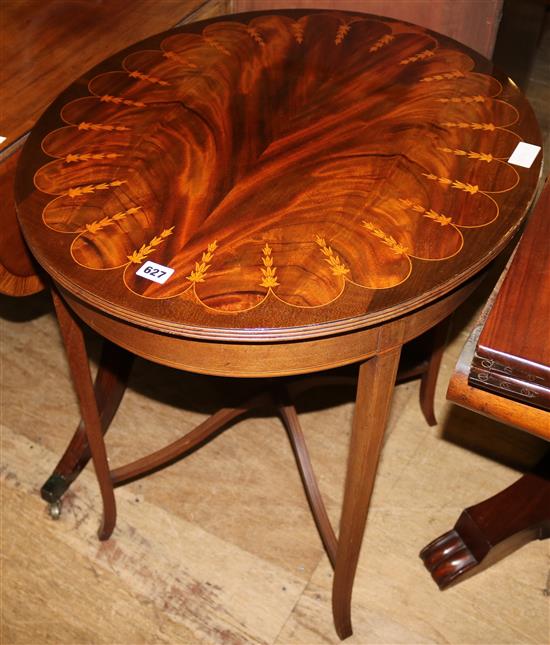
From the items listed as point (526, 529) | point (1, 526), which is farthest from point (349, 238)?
point (1, 526)

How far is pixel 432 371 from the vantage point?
1811mm

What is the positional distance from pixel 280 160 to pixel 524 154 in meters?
0.38

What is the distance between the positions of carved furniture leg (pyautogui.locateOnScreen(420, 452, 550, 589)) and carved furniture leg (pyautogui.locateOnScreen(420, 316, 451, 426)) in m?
0.29

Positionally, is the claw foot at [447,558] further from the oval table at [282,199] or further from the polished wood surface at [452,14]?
the polished wood surface at [452,14]

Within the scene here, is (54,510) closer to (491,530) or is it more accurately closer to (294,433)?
(294,433)

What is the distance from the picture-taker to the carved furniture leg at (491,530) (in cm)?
158

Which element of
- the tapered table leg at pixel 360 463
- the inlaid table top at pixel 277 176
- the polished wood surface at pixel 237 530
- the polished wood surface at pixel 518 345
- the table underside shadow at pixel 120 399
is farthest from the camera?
the table underside shadow at pixel 120 399

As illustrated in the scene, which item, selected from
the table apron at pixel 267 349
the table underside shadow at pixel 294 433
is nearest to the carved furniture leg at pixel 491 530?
the table underside shadow at pixel 294 433

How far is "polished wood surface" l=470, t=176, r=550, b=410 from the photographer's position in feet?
2.97

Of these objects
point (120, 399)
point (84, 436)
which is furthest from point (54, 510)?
point (120, 399)

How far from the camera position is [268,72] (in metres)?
1.50

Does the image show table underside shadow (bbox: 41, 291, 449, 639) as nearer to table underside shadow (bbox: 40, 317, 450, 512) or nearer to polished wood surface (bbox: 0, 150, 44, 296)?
table underside shadow (bbox: 40, 317, 450, 512)

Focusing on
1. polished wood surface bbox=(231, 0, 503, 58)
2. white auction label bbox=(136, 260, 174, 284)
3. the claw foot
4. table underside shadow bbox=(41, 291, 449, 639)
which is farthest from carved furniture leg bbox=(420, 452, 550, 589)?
polished wood surface bbox=(231, 0, 503, 58)

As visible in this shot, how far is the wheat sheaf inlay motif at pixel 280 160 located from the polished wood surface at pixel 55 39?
0.59 feet
